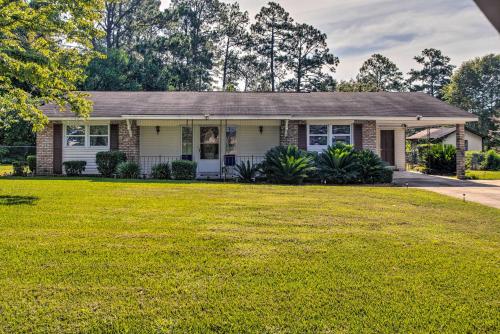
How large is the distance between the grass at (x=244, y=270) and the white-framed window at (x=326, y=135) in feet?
32.1

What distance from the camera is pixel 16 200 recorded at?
819 centimetres

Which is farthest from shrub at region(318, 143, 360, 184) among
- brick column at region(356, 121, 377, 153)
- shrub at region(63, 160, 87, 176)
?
shrub at region(63, 160, 87, 176)

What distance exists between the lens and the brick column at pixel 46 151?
56.3 ft

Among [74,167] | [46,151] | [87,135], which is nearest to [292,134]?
[87,135]

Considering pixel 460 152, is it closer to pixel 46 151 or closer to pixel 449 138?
pixel 46 151

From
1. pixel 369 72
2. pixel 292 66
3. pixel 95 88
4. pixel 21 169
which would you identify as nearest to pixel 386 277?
pixel 21 169

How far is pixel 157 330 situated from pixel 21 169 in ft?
53.9

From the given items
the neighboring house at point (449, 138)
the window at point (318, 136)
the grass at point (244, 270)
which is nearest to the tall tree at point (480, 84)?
the neighboring house at point (449, 138)

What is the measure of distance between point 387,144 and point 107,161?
14555mm

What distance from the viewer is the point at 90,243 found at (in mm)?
4957

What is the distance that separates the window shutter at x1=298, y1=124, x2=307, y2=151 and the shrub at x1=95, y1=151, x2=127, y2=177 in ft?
25.4

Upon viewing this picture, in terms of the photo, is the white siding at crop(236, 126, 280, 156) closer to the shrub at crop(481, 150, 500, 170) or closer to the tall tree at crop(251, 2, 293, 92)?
the shrub at crop(481, 150, 500, 170)

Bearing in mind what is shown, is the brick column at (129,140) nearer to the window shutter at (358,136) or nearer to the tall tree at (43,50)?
the tall tree at (43,50)

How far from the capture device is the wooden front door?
21.2 metres
